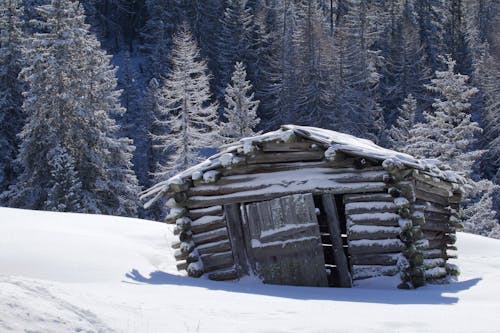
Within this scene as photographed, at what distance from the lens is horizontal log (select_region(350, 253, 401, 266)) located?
35.8 feet

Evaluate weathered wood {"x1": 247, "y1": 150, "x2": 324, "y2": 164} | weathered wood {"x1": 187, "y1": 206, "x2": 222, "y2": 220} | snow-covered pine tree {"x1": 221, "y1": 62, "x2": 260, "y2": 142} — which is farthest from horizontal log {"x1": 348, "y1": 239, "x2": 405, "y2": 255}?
snow-covered pine tree {"x1": 221, "y1": 62, "x2": 260, "y2": 142}

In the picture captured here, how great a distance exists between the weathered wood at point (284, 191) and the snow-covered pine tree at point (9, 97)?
24.1 meters

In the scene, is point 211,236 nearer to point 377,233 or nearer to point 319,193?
point 319,193

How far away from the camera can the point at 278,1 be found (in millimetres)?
70312

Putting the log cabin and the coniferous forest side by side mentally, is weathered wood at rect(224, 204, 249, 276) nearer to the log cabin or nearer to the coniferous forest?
the log cabin

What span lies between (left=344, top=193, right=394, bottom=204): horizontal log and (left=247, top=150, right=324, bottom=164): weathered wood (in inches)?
40.0

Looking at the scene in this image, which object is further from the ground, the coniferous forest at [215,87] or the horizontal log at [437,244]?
the coniferous forest at [215,87]

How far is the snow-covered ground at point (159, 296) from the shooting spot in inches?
212

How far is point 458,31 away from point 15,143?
51.9 meters

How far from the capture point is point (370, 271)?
36.2 ft

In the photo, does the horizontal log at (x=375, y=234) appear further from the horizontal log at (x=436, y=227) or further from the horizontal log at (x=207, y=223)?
the horizontal log at (x=207, y=223)

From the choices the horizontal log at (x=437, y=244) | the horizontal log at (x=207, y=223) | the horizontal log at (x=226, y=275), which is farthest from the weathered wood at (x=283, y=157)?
Result: the horizontal log at (x=437, y=244)

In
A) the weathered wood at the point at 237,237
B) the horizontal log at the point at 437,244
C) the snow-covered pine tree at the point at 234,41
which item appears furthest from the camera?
the snow-covered pine tree at the point at 234,41

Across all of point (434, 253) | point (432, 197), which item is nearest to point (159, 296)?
point (434, 253)
